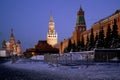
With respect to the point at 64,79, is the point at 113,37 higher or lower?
higher

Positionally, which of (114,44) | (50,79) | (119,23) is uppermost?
(119,23)

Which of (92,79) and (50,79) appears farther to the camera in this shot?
(50,79)

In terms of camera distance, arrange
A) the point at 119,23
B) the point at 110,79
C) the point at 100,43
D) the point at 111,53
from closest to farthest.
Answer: the point at 110,79 → the point at 111,53 → the point at 100,43 → the point at 119,23

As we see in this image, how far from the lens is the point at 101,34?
100 metres

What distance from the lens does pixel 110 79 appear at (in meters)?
24.3

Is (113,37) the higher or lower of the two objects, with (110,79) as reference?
higher

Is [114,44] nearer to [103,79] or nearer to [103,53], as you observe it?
[103,53]

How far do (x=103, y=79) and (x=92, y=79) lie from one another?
84 centimetres

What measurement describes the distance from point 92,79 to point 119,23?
11888cm

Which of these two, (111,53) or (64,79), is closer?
(64,79)

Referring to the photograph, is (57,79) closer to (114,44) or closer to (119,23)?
(114,44)

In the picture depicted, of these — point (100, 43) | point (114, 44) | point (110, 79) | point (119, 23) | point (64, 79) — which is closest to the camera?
point (110, 79)

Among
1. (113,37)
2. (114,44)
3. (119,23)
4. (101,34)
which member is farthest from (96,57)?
(119,23)

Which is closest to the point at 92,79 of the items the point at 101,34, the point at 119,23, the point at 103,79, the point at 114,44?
the point at 103,79
